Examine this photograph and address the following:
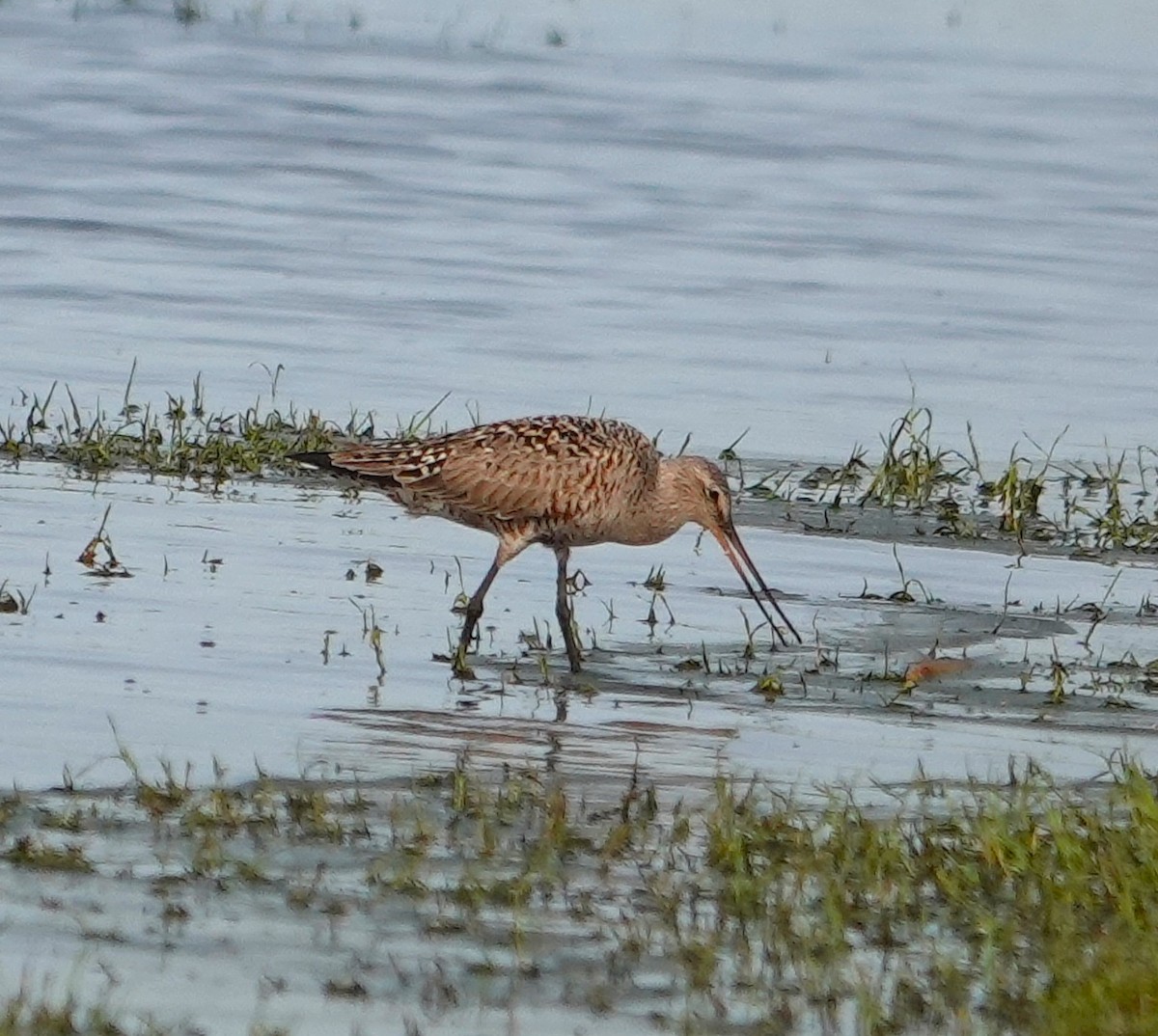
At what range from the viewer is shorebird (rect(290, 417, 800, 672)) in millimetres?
10516

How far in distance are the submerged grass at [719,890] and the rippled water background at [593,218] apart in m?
6.47

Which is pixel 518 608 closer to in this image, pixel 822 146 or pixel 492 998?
pixel 492 998

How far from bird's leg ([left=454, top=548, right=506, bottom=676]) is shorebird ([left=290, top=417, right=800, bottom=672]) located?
1 centimetres

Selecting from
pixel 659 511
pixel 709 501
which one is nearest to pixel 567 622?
pixel 659 511

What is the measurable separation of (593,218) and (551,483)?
36.7 ft

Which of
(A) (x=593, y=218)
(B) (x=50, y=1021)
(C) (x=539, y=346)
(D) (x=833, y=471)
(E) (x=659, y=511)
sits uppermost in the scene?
(A) (x=593, y=218)

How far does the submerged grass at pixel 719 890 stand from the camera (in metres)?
6.34

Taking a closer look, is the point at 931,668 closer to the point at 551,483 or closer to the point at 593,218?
the point at 551,483

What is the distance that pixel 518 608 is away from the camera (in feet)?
36.2

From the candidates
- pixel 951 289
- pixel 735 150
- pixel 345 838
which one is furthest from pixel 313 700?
pixel 735 150

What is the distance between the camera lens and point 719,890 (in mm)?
7055

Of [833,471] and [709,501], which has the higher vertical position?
[833,471]

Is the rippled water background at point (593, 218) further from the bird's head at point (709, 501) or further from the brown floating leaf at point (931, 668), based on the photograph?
the brown floating leaf at point (931, 668)

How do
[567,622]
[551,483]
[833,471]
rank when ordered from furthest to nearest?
[833,471] → [551,483] → [567,622]
